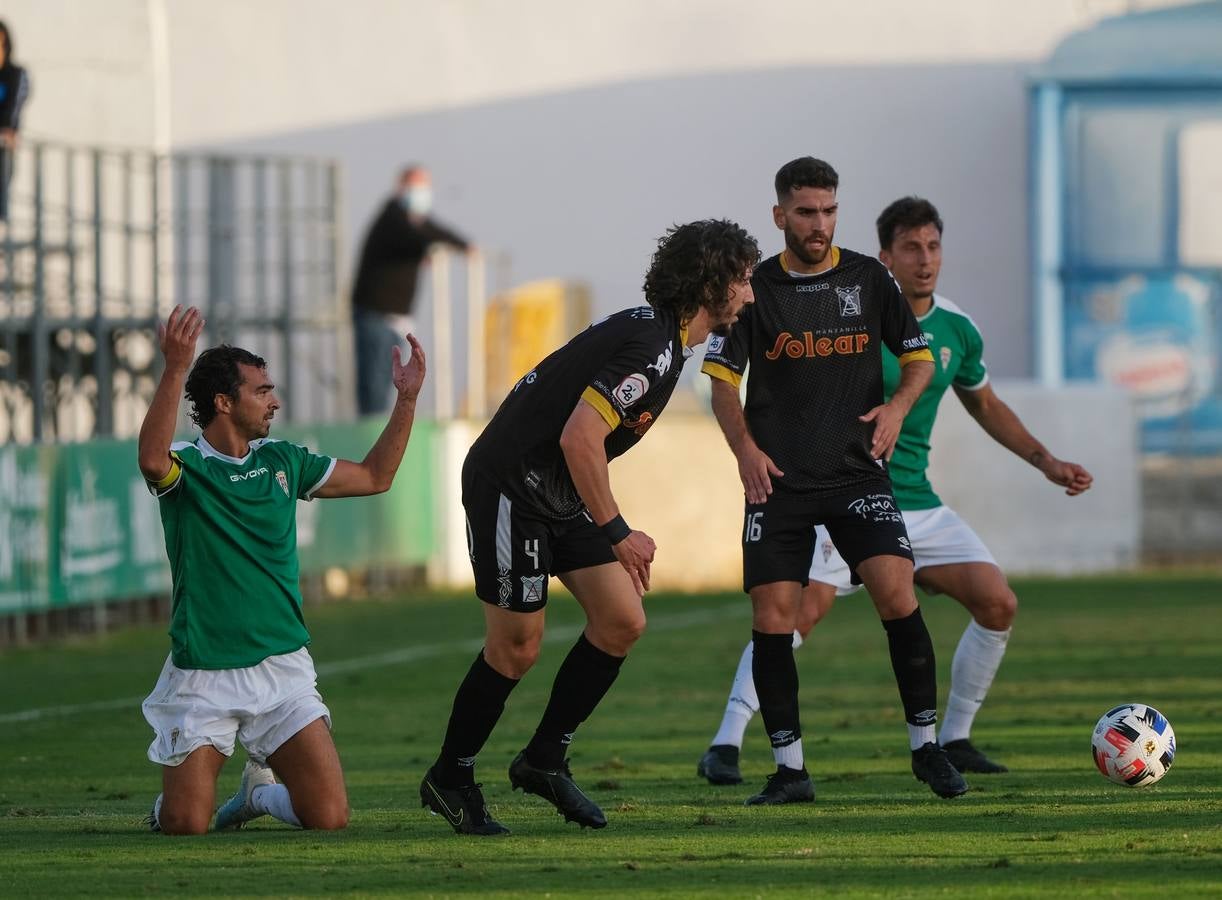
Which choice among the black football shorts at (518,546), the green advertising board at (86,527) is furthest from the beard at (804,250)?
the green advertising board at (86,527)

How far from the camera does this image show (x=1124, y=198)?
2588 cm

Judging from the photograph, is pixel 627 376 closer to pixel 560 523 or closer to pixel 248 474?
pixel 560 523

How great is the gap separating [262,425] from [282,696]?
0.85m

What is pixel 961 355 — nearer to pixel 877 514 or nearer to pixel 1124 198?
pixel 877 514

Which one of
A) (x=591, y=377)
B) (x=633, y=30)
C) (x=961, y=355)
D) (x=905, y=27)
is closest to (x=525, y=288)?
(x=633, y=30)

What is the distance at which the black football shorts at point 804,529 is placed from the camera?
7652 mm

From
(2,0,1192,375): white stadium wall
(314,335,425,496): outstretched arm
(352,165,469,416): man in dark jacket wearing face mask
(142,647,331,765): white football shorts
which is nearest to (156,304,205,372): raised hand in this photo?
(314,335,425,496): outstretched arm

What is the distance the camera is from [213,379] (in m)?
7.12

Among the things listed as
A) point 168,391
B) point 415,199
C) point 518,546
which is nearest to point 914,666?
point 518,546

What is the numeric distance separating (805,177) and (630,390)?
1384 mm

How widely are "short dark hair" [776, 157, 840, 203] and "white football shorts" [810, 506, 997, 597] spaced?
151 centimetres

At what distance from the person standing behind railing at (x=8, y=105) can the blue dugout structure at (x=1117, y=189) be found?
523 inches

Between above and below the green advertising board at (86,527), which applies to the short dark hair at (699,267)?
above

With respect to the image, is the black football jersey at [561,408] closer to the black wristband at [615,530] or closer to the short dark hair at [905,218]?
the black wristband at [615,530]
